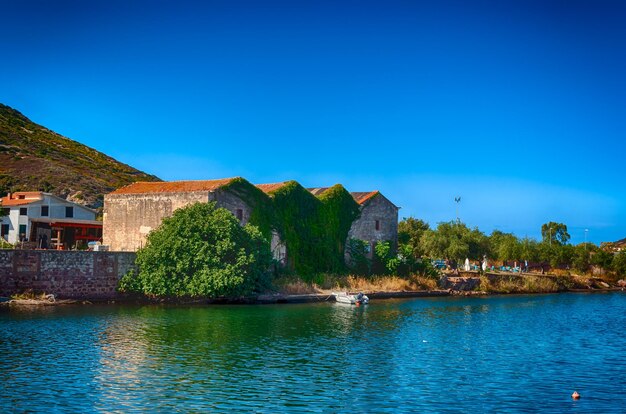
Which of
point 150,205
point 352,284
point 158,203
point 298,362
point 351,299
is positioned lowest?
point 298,362

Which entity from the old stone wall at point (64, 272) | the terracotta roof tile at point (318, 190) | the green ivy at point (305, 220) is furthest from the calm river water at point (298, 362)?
the terracotta roof tile at point (318, 190)

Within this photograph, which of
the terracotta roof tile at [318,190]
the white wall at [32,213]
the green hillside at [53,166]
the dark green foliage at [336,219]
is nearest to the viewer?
the dark green foliage at [336,219]

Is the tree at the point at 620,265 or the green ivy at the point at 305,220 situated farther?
the tree at the point at 620,265

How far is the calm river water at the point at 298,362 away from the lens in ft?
57.5

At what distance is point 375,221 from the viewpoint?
58219 mm

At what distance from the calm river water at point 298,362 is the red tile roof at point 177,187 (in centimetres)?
1073

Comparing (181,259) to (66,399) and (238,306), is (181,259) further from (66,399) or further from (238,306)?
(66,399)

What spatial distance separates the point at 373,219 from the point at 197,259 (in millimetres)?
22700

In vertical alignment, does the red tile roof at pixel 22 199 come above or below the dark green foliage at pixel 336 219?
above

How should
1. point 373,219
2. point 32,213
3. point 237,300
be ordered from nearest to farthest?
point 237,300, point 32,213, point 373,219

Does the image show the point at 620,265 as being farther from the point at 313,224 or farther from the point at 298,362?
the point at 298,362

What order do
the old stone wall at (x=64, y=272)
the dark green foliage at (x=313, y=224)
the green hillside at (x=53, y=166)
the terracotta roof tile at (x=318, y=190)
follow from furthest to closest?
the green hillside at (x=53, y=166)
the terracotta roof tile at (x=318, y=190)
the dark green foliage at (x=313, y=224)
the old stone wall at (x=64, y=272)

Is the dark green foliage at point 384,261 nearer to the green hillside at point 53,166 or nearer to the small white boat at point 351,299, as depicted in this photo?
the small white boat at point 351,299

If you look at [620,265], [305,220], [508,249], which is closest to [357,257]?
[305,220]
